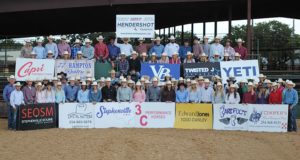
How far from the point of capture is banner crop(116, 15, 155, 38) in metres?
20.3

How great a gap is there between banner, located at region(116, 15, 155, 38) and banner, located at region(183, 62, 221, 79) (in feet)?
7.55

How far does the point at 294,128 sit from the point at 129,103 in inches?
234

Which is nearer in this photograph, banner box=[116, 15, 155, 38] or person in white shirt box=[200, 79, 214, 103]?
person in white shirt box=[200, 79, 214, 103]

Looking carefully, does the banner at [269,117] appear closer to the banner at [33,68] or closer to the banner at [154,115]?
the banner at [154,115]

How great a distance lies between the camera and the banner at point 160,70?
18.9 metres

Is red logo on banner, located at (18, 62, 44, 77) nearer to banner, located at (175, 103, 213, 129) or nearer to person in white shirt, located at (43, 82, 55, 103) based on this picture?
person in white shirt, located at (43, 82, 55, 103)

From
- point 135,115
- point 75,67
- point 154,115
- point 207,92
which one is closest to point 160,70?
point 154,115

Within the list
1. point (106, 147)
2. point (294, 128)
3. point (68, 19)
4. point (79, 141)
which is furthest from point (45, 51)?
point (68, 19)

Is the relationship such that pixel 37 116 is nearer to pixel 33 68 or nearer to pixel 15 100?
pixel 15 100

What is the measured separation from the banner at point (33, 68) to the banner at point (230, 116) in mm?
6462

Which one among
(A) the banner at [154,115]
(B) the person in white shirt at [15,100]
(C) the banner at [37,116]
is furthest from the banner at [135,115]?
(B) the person in white shirt at [15,100]

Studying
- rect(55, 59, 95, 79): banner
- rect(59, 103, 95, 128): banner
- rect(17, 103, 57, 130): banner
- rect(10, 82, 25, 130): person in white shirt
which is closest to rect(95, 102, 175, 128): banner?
rect(59, 103, 95, 128): banner

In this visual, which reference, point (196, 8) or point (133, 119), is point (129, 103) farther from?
point (196, 8)

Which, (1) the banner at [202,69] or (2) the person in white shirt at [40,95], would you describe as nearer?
(2) the person in white shirt at [40,95]
